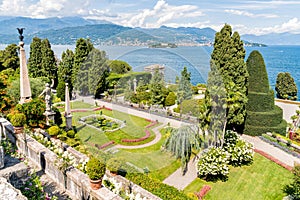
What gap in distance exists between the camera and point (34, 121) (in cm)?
1018

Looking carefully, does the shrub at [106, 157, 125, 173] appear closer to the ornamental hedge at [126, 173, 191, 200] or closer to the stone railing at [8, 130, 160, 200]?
the stone railing at [8, 130, 160, 200]

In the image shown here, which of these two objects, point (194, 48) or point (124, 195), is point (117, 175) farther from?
point (194, 48)

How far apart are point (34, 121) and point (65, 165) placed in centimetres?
533

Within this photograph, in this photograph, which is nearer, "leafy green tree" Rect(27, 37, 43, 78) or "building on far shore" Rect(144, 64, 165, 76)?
"building on far shore" Rect(144, 64, 165, 76)

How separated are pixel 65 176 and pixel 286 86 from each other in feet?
101

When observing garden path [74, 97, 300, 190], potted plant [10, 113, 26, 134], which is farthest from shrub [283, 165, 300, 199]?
potted plant [10, 113, 26, 134]

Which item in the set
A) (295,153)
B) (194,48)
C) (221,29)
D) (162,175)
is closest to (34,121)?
(162,175)

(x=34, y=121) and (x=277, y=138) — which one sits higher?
(x=34, y=121)

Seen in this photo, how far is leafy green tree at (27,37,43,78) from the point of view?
31.1 metres

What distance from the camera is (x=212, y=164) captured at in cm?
1136

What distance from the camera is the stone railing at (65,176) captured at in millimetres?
5175

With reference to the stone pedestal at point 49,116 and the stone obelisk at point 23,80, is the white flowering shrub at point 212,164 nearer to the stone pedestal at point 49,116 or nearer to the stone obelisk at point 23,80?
the stone pedestal at point 49,116

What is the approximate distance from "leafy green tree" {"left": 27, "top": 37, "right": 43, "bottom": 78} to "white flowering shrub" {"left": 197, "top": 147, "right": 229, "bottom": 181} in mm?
27984

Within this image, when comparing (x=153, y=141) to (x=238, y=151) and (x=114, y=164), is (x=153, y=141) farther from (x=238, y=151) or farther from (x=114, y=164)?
(x=238, y=151)
